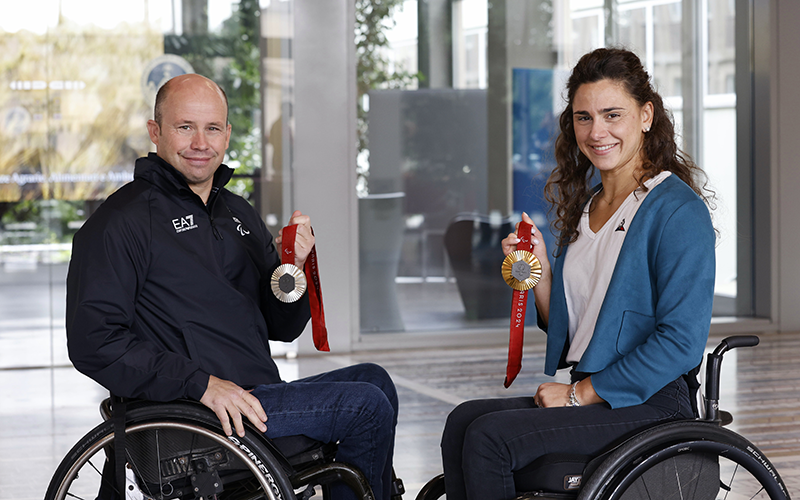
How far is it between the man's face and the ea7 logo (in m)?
0.13

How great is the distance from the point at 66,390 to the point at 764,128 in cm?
549

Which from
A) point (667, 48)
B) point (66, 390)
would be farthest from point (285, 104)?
point (667, 48)

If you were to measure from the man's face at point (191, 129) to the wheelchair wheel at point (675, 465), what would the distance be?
119cm

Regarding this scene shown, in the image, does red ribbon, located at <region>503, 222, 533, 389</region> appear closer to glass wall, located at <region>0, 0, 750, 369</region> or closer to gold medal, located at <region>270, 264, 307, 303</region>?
gold medal, located at <region>270, 264, 307, 303</region>

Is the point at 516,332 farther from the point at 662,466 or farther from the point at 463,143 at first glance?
the point at 463,143

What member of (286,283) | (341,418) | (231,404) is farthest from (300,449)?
(286,283)

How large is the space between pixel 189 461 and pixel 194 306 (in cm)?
36

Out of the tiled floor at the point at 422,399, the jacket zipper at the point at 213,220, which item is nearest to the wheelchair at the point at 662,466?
the jacket zipper at the point at 213,220

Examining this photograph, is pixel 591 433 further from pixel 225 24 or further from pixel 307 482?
pixel 225 24

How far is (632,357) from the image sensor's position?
1.80 m

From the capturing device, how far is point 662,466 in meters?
1.78

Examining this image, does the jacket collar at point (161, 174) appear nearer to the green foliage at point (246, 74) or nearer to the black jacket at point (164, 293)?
the black jacket at point (164, 293)

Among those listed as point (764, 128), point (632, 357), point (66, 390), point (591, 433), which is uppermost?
point (764, 128)

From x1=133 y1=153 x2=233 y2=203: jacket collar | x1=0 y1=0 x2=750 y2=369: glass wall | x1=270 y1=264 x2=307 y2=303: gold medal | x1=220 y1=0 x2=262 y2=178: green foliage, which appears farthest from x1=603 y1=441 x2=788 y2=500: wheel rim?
x1=220 y1=0 x2=262 y2=178: green foliage
